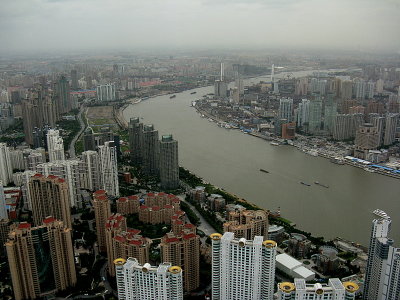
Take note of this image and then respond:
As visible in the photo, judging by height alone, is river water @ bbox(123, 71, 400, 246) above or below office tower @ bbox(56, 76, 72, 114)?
below

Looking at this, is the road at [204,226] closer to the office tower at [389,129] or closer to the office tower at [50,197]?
the office tower at [50,197]

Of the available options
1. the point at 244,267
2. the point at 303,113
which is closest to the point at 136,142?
the point at 244,267

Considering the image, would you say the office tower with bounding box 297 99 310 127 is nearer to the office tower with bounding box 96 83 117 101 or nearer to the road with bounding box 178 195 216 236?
the road with bounding box 178 195 216 236

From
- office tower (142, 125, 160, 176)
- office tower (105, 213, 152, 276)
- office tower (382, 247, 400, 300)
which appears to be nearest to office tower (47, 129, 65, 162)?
office tower (142, 125, 160, 176)

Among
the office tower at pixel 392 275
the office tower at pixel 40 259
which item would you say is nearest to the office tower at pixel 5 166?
the office tower at pixel 40 259

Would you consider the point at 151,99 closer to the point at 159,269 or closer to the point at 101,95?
the point at 101,95

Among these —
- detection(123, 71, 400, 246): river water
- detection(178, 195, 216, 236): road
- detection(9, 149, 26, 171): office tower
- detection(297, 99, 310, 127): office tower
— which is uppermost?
detection(297, 99, 310, 127): office tower

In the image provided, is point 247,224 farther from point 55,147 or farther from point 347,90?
point 347,90
